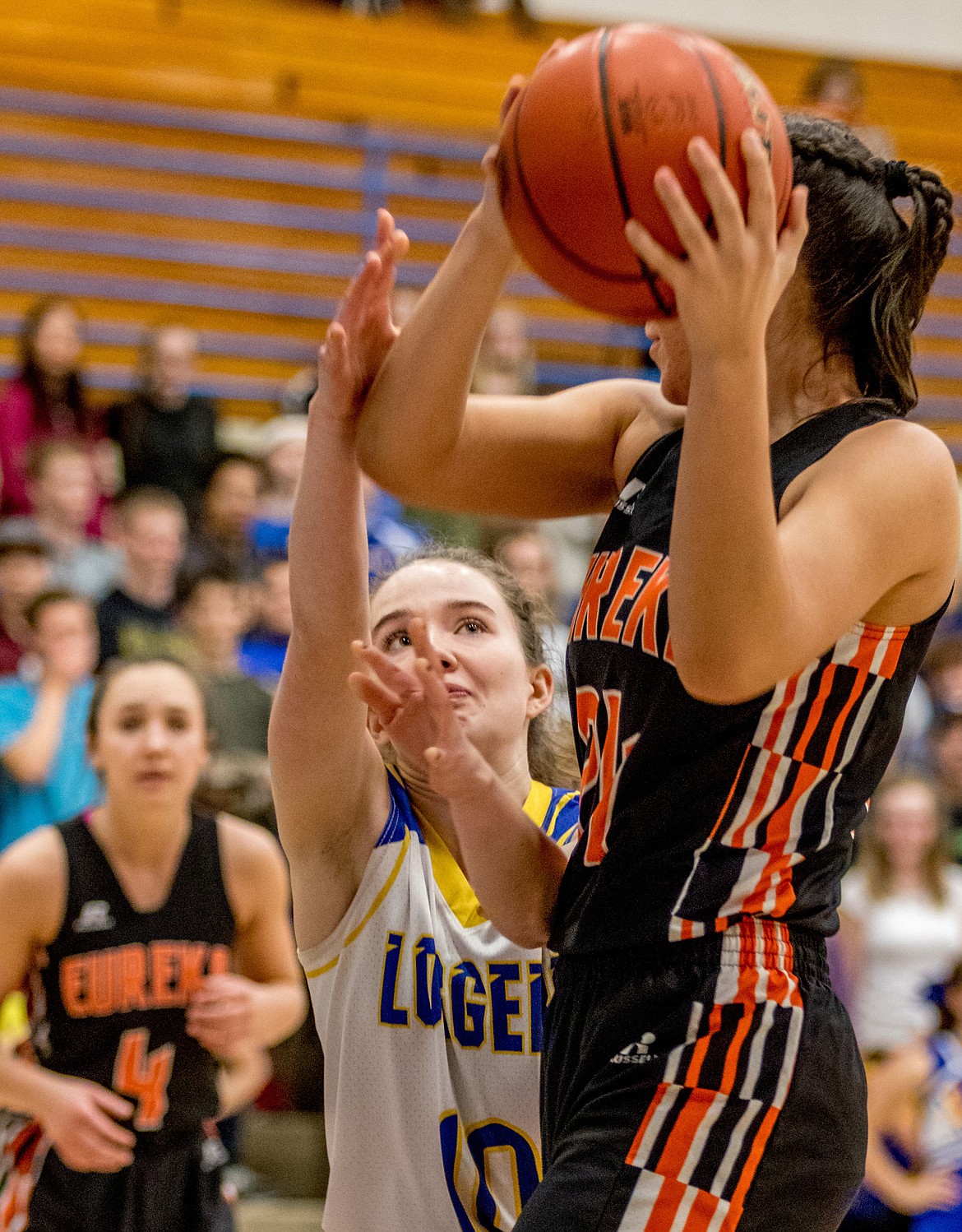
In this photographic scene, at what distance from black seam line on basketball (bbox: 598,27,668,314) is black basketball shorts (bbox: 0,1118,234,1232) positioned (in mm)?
2828

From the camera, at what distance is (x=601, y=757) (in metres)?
1.91

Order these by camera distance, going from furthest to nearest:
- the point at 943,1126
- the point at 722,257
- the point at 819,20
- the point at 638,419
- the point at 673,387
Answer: the point at 819,20, the point at 943,1126, the point at 638,419, the point at 673,387, the point at 722,257

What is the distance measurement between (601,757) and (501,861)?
240 millimetres

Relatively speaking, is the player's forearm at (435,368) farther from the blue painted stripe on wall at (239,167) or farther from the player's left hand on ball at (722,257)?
the blue painted stripe on wall at (239,167)

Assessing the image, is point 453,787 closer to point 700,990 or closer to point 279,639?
point 700,990

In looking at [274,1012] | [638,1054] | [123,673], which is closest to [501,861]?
[638,1054]

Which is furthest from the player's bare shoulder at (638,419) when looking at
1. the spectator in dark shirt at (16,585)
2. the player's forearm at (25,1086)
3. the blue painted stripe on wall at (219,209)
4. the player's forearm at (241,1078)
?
the blue painted stripe on wall at (219,209)

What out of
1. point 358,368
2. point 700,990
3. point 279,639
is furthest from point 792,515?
point 279,639

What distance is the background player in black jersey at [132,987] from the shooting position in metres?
3.66

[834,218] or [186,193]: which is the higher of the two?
[186,193]

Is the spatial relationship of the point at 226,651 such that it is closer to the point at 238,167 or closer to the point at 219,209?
the point at 219,209

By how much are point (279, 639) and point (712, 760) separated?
4.90 metres

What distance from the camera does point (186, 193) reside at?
998 centimetres

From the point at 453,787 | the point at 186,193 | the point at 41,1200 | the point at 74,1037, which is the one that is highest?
the point at 186,193
